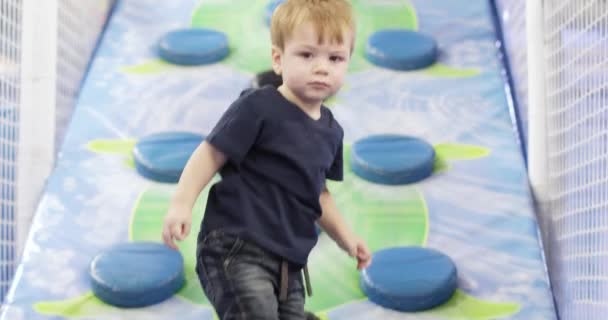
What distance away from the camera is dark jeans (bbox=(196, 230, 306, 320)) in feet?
5.04

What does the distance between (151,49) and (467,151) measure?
2.72ft

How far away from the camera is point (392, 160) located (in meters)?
2.18

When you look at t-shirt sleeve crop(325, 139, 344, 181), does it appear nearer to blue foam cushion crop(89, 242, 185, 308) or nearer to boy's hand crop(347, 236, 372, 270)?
boy's hand crop(347, 236, 372, 270)

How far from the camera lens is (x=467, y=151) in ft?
7.43

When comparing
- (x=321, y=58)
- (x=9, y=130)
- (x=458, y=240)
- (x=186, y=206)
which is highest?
(x=321, y=58)

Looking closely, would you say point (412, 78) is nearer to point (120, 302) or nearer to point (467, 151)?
point (467, 151)

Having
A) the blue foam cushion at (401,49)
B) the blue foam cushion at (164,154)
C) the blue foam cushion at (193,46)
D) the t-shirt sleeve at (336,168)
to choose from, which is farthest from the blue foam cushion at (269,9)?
the t-shirt sleeve at (336,168)

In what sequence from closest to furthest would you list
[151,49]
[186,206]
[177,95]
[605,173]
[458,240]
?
1. [186,206]
2. [605,173]
3. [458,240]
4. [177,95]
5. [151,49]

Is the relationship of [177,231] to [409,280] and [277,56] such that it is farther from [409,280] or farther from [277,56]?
[409,280]

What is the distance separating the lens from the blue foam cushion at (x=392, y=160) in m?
2.17

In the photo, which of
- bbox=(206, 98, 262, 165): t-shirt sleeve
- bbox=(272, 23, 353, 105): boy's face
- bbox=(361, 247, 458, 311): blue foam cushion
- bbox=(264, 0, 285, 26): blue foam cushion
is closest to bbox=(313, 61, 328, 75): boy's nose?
bbox=(272, 23, 353, 105): boy's face

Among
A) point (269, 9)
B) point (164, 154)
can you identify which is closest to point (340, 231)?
point (164, 154)

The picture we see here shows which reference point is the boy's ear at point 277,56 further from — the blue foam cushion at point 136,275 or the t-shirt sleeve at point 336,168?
the blue foam cushion at point 136,275

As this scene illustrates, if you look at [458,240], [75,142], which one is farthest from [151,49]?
[458,240]
